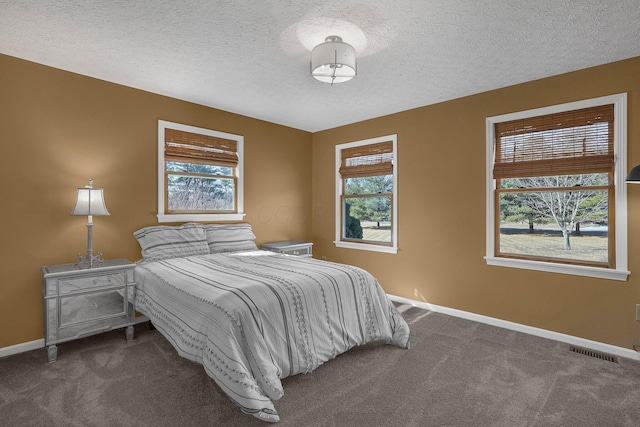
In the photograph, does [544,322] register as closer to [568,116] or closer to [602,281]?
[602,281]

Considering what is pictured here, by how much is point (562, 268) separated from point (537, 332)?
68 cm

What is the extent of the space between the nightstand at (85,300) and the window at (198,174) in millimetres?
960

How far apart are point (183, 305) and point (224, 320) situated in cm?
53

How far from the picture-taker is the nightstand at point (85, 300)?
2564 mm

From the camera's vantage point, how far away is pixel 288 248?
14.4 ft

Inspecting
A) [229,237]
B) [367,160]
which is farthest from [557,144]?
[229,237]

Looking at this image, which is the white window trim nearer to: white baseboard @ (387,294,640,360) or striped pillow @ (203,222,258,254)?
white baseboard @ (387,294,640,360)

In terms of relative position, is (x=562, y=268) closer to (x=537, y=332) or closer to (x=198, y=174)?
(x=537, y=332)

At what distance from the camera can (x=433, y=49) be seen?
2.63 m

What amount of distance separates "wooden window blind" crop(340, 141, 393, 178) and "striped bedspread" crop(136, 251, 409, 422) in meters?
2.04

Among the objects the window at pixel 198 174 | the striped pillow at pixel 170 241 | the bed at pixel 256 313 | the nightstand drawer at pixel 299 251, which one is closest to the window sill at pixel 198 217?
the window at pixel 198 174

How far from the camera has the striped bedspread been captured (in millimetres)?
1951

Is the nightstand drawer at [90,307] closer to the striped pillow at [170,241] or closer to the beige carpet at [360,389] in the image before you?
the beige carpet at [360,389]

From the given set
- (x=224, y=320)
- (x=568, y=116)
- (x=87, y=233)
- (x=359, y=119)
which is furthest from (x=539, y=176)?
(x=87, y=233)
